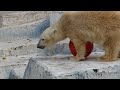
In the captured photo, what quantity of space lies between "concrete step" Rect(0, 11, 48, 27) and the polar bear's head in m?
2.98

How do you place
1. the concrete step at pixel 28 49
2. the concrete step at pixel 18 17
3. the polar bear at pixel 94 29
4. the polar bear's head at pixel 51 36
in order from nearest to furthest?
the polar bear at pixel 94 29
the polar bear's head at pixel 51 36
the concrete step at pixel 28 49
the concrete step at pixel 18 17

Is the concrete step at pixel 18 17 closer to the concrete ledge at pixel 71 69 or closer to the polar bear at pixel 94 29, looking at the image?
the polar bear at pixel 94 29

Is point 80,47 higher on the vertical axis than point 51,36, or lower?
lower

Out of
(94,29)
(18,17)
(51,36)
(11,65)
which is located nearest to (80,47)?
(94,29)

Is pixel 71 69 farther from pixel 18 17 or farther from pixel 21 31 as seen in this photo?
pixel 18 17

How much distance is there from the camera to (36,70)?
5.22m

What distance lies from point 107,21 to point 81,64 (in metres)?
0.70

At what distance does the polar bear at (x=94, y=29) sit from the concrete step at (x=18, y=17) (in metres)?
3.30

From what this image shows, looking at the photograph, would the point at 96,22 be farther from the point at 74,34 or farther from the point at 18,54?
the point at 18,54

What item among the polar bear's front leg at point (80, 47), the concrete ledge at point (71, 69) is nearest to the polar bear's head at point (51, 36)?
the polar bear's front leg at point (80, 47)

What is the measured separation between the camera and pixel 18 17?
29.7 ft

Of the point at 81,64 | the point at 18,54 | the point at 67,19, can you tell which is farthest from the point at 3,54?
the point at 81,64

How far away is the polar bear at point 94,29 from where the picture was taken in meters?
5.43

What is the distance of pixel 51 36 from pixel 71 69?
4.03 feet
